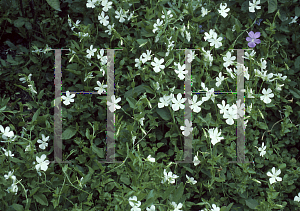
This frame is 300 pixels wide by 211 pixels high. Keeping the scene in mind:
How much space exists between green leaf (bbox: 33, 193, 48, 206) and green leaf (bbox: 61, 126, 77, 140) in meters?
0.40

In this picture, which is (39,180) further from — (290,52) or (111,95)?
(290,52)

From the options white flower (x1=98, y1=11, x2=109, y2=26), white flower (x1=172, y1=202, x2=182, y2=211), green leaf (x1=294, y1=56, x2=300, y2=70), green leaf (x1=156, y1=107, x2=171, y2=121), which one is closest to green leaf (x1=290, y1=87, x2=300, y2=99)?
green leaf (x1=294, y1=56, x2=300, y2=70)

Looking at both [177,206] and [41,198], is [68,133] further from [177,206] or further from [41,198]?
[177,206]

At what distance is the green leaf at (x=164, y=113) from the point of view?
2.03 metres

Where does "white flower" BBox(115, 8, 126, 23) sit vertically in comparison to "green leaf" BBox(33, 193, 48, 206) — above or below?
above

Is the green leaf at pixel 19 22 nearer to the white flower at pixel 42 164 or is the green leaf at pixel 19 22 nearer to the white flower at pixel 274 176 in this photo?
the white flower at pixel 42 164

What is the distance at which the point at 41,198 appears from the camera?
1.69m

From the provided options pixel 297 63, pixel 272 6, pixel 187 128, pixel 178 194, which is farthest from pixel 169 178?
pixel 272 6

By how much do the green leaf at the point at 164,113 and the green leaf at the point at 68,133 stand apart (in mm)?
557

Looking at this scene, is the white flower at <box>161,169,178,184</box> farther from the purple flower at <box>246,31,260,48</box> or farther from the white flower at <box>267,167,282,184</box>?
the purple flower at <box>246,31,260,48</box>

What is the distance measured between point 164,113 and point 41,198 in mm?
889

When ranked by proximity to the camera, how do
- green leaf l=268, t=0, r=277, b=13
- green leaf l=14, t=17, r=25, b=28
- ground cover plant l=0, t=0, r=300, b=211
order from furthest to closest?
green leaf l=14, t=17, r=25, b=28 → green leaf l=268, t=0, r=277, b=13 → ground cover plant l=0, t=0, r=300, b=211

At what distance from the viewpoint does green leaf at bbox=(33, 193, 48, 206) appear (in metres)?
1.67

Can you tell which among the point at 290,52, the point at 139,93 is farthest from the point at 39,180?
the point at 290,52
